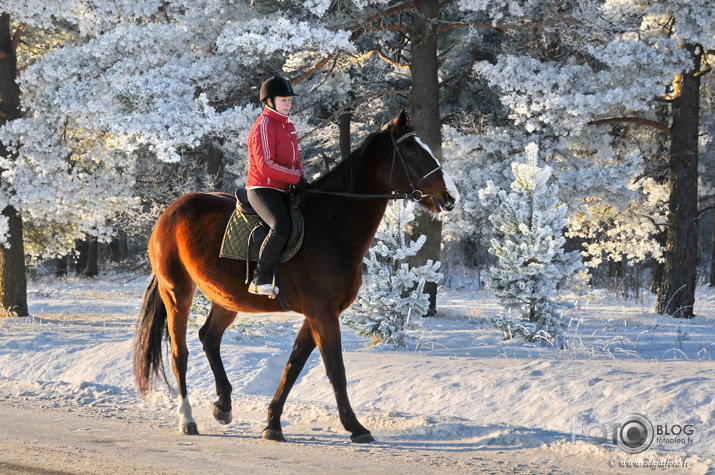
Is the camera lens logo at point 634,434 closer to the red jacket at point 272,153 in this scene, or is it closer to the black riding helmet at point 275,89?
the red jacket at point 272,153

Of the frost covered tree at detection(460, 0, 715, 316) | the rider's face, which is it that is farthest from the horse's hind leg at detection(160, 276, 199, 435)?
the frost covered tree at detection(460, 0, 715, 316)

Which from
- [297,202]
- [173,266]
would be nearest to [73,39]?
[173,266]

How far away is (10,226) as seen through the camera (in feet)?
53.2

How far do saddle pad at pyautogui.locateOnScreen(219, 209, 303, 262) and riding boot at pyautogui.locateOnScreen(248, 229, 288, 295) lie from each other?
0.29 ft

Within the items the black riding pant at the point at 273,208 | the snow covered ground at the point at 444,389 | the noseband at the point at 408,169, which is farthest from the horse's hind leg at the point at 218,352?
the noseband at the point at 408,169

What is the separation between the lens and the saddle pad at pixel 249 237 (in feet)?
22.1

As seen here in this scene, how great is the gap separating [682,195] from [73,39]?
14749 millimetres

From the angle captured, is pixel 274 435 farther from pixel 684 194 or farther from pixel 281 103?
pixel 684 194

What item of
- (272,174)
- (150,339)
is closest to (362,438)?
(272,174)

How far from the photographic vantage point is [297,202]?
22.6 feet

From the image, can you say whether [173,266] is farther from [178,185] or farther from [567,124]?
[178,185]

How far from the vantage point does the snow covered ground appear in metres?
6.32

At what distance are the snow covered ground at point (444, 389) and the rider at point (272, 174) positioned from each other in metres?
1.62

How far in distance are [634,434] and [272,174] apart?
3771mm
